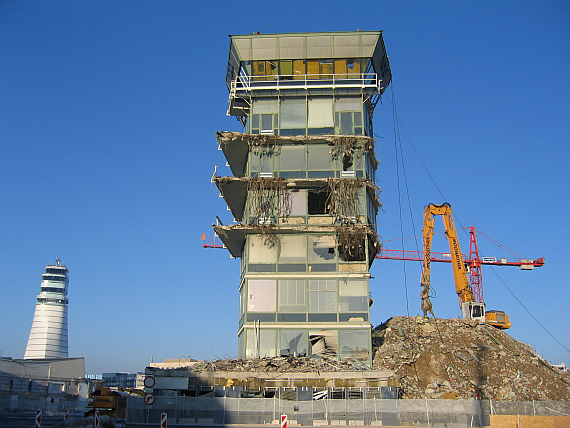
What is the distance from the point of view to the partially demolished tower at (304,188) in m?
32.0

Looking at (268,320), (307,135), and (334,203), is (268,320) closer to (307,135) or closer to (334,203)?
(334,203)

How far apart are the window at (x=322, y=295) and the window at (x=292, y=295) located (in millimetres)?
470

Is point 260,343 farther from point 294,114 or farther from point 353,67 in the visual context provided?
point 353,67

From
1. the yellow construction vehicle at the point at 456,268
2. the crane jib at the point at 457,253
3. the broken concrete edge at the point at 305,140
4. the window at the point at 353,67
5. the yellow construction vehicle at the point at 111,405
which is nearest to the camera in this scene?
the yellow construction vehicle at the point at 111,405

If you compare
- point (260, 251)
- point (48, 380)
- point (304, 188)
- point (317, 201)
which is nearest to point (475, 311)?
point (317, 201)

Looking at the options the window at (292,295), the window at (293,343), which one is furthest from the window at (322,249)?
the window at (293,343)

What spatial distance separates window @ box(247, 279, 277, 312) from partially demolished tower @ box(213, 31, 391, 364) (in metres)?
0.06

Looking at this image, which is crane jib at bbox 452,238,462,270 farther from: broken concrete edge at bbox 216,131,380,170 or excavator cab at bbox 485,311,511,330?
broken concrete edge at bbox 216,131,380,170

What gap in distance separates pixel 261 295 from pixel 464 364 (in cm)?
1358

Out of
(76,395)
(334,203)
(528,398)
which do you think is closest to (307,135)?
(334,203)

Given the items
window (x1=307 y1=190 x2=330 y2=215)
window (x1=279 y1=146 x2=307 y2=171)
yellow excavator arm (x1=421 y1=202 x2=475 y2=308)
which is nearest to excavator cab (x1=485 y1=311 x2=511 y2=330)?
yellow excavator arm (x1=421 y1=202 x2=475 y2=308)

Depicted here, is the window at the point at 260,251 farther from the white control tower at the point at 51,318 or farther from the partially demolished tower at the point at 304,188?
the white control tower at the point at 51,318

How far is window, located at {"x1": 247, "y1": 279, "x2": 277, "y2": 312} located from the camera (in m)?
32.5

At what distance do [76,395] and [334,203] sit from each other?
171 ft
